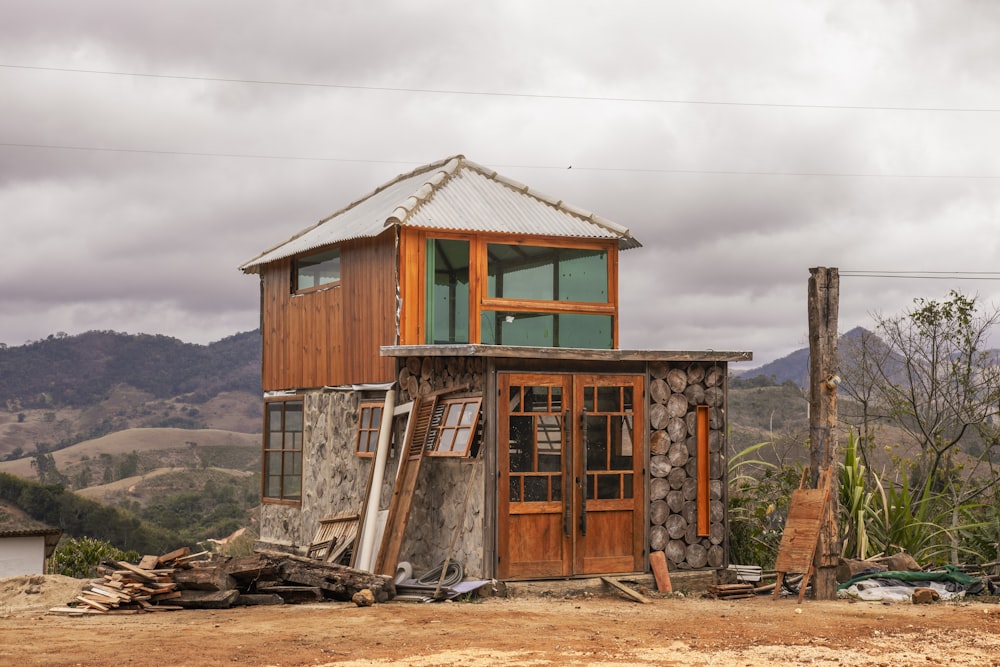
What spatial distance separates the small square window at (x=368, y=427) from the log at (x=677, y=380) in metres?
3.90

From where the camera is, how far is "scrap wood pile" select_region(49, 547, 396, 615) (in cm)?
1259

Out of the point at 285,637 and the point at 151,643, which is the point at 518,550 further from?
the point at 151,643

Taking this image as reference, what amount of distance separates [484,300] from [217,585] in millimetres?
5542

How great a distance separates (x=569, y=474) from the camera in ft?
46.5

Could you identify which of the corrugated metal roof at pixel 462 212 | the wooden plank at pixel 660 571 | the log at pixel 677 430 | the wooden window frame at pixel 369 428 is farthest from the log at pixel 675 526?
the corrugated metal roof at pixel 462 212

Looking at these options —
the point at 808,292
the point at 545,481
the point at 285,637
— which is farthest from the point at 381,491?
the point at 808,292

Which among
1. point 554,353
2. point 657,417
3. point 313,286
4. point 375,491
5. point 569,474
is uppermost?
point 313,286

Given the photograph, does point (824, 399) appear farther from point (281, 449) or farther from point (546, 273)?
point (281, 449)

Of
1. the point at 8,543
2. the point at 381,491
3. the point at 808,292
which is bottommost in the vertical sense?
the point at 8,543

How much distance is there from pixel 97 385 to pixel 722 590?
112939 millimetres

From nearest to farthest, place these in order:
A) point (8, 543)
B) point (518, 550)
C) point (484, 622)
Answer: point (484, 622), point (518, 550), point (8, 543)

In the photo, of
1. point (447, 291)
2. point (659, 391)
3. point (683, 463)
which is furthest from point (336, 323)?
point (683, 463)

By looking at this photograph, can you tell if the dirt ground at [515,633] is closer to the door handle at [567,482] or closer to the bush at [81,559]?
the door handle at [567,482]

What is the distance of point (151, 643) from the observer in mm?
10117
